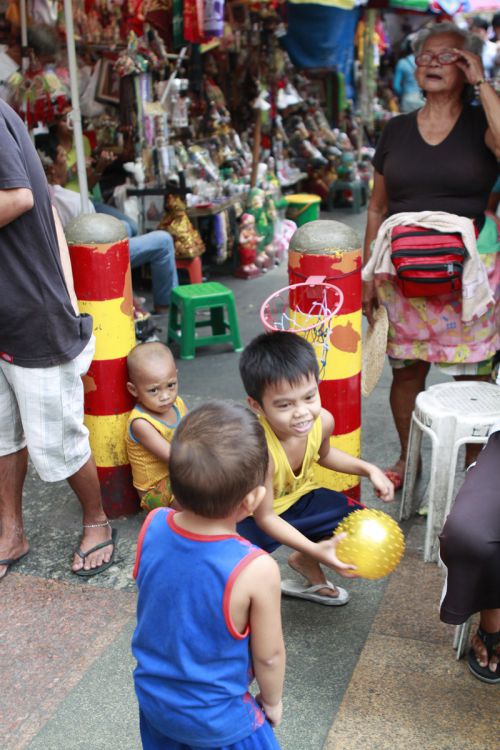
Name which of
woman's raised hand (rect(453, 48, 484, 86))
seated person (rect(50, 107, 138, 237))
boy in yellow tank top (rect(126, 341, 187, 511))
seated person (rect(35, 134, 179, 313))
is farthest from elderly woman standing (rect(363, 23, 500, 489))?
seated person (rect(50, 107, 138, 237))

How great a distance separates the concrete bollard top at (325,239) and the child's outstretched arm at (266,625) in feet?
5.36

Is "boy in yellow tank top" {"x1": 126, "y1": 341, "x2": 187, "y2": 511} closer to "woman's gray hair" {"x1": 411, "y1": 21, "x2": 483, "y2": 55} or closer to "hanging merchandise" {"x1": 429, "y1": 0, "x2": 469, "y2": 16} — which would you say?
"woman's gray hair" {"x1": 411, "y1": 21, "x2": 483, "y2": 55}

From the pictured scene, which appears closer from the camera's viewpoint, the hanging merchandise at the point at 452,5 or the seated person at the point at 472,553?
the seated person at the point at 472,553

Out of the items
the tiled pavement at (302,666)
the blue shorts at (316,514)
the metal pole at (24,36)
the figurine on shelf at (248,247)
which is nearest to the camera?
the tiled pavement at (302,666)

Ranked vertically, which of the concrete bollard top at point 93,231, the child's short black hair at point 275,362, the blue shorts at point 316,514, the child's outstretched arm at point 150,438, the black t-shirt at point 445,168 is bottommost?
the child's outstretched arm at point 150,438

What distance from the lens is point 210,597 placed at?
5.38ft

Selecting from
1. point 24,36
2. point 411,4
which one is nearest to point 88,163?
point 24,36

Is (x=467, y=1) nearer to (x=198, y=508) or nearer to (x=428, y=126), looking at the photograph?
(x=428, y=126)

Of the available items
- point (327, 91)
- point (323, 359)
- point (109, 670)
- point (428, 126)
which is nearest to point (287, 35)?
point (327, 91)

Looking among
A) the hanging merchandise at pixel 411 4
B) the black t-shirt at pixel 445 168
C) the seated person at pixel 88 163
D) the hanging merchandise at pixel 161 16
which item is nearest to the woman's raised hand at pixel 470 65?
the black t-shirt at pixel 445 168

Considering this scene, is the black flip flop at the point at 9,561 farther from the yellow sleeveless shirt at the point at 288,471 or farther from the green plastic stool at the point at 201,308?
the green plastic stool at the point at 201,308

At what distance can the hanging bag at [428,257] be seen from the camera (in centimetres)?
322

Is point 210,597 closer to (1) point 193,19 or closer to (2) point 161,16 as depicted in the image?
(1) point 193,19

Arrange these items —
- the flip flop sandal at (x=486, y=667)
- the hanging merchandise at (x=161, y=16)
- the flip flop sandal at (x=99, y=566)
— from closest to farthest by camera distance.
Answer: the flip flop sandal at (x=486, y=667)
the flip flop sandal at (x=99, y=566)
the hanging merchandise at (x=161, y=16)
